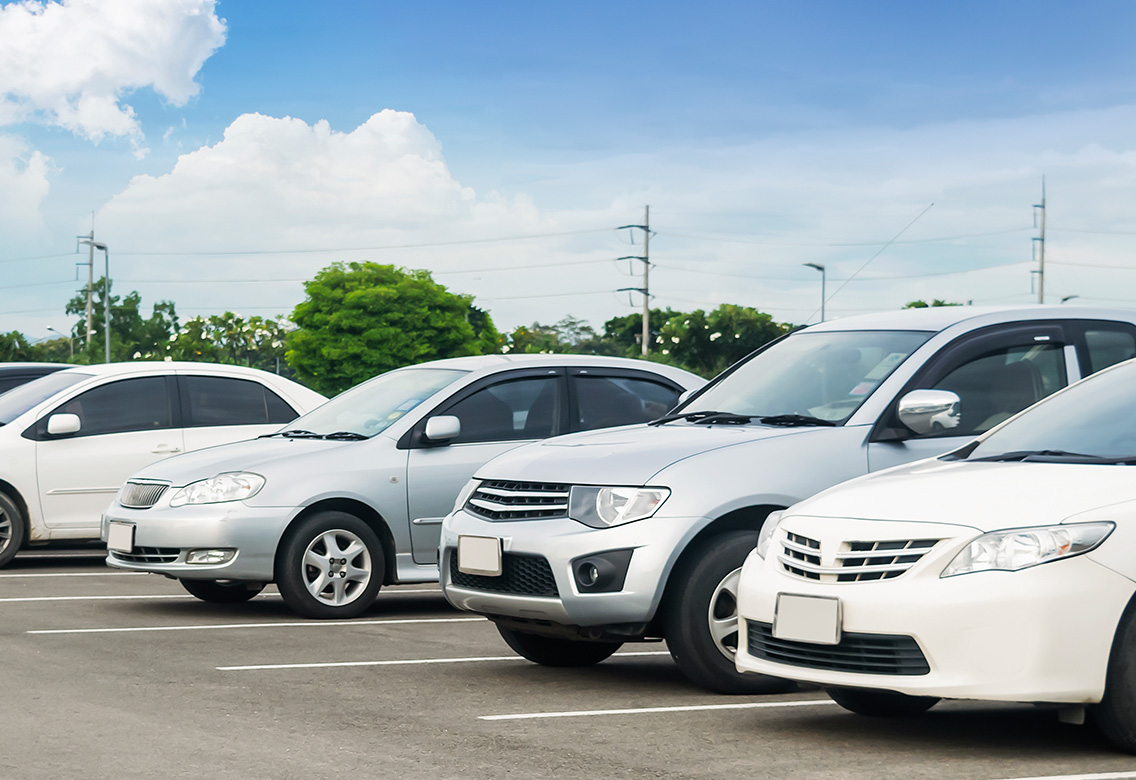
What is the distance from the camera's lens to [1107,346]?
7953 millimetres

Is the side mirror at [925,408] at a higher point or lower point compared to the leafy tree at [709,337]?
lower

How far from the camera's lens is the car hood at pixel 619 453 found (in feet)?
22.7

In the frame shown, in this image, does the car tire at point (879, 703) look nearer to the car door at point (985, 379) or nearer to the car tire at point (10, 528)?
the car door at point (985, 379)

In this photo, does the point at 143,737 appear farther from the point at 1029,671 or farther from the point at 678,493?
the point at 1029,671

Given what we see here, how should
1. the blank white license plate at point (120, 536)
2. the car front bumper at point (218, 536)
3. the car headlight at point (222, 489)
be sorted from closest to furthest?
the car front bumper at point (218, 536), the car headlight at point (222, 489), the blank white license plate at point (120, 536)

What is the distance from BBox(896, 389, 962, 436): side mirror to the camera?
692cm

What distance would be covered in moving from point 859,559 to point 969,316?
103 inches

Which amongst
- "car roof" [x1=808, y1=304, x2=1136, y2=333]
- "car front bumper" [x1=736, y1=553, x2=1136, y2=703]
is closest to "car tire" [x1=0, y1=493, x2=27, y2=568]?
"car roof" [x1=808, y1=304, x2=1136, y2=333]

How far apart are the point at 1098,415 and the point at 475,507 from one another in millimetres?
2936

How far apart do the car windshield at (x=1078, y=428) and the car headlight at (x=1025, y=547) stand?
0.59 metres

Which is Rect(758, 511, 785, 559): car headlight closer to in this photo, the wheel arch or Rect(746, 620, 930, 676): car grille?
Rect(746, 620, 930, 676): car grille

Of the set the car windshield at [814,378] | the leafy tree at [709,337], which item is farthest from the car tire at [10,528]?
the leafy tree at [709,337]

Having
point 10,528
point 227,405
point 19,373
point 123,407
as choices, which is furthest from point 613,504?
point 19,373

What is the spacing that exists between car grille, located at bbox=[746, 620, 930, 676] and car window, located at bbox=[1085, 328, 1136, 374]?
292cm
